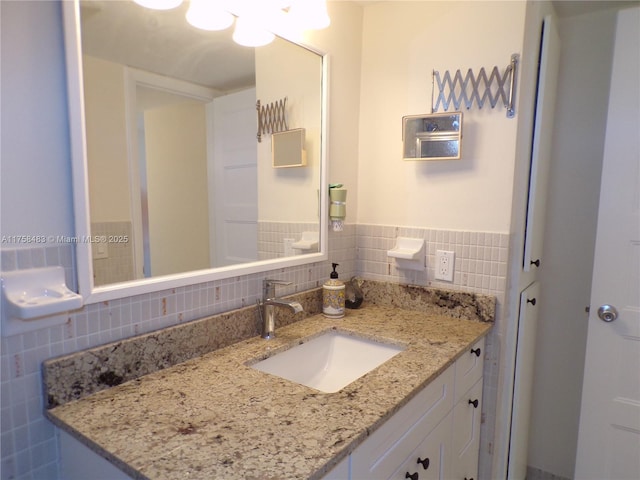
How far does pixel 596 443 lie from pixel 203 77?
6.51ft

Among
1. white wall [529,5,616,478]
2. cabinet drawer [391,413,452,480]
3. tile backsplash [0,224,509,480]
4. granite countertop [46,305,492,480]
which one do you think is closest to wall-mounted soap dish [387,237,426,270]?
tile backsplash [0,224,509,480]

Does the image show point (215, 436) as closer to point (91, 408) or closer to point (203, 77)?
point (91, 408)

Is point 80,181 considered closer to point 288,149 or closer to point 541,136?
point 288,149

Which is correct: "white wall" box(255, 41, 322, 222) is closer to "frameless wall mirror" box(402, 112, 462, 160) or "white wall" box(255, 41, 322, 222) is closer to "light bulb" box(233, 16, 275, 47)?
"light bulb" box(233, 16, 275, 47)

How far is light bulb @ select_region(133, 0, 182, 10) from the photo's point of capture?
0.95 m

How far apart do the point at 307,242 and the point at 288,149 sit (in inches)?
14.1

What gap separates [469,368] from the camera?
1.31 metres

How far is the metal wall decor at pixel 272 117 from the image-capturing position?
1333mm

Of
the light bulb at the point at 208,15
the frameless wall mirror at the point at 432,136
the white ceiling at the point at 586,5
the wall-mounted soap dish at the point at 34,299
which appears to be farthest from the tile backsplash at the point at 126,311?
the white ceiling at the point at 586,5

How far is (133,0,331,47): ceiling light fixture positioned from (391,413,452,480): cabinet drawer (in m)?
1.29

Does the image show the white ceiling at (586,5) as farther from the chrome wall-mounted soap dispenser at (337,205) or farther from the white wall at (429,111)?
the chrome wall-mounted soap dispenser at (337,205)

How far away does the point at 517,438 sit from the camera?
1631mm

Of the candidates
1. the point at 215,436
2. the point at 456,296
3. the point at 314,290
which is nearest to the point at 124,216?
the point at 215,436

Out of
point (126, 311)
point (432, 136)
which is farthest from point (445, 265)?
point (126, 311)
